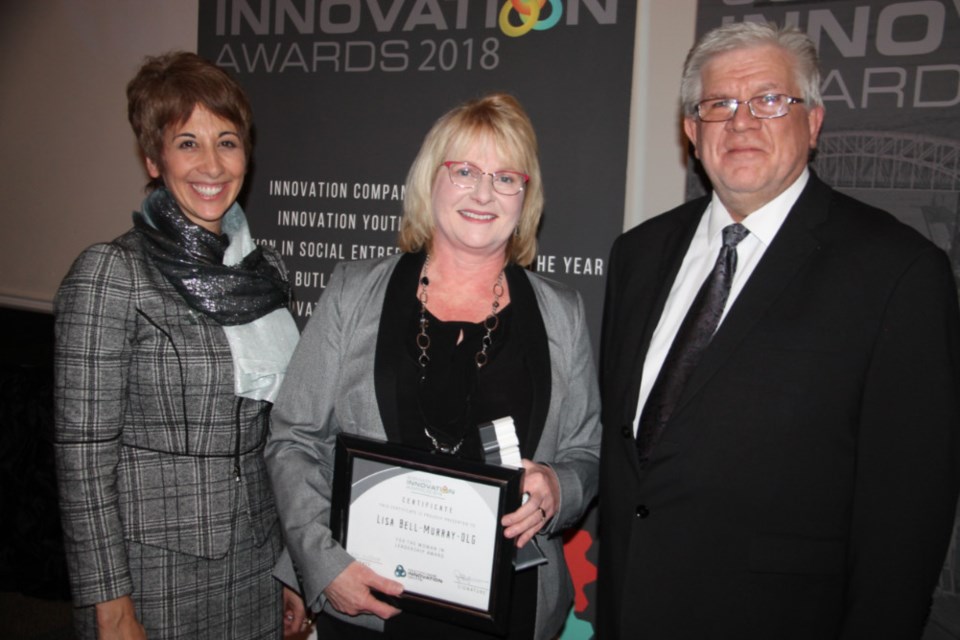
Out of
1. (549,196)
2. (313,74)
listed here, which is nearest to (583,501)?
(549,196)

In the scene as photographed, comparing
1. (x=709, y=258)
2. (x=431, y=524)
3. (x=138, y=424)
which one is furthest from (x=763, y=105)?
(x=138, y=424)

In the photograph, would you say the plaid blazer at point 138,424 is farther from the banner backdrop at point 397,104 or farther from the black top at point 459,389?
the banner backdrop at point 397,104

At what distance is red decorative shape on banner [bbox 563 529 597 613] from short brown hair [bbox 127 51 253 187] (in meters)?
2.20

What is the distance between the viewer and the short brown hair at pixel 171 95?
84.2 inches

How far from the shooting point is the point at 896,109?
A: 8.47ft

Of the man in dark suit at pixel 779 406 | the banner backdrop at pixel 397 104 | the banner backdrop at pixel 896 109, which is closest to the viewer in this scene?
the man in dark suit at pixel 779 406

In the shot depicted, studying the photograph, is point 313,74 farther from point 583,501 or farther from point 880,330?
point 880,330

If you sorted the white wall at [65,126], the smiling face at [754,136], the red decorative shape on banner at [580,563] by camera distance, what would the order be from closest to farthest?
the smiling face at [754,136]
the red decorative shape on banner at [580,563]
the white wall at [65,126]

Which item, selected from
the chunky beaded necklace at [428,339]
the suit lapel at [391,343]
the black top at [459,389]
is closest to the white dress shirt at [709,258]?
the black top at [459,389]

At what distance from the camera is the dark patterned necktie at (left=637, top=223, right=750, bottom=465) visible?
1.92 metres

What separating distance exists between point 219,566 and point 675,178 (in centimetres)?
221

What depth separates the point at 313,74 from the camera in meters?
3.52

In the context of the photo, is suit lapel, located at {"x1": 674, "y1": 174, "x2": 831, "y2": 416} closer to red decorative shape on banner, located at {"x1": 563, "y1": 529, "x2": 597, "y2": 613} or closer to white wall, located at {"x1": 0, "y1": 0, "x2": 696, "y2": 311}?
red decorative shape on banner, located at {"x1": 563, "y1": 529, "x2": 597, "y2": 613}

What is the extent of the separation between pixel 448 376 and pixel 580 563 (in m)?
1.59
